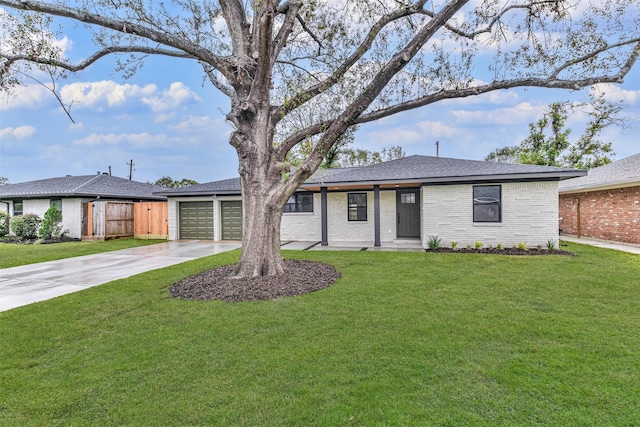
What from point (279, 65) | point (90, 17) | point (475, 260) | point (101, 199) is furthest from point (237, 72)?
point (101, 199)

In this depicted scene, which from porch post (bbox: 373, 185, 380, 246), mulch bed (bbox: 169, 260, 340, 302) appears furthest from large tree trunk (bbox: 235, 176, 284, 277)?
porch post (bbox: 373, 185, 380, 246)

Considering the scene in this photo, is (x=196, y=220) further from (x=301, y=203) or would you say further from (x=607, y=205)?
(x=607, y=205)

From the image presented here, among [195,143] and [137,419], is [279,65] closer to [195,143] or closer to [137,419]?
[137,419]

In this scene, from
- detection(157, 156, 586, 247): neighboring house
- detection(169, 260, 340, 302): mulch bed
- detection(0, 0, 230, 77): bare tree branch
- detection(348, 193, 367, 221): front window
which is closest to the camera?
detection(0, 0, 230, 77): bare tree branch

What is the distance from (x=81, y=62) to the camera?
6875 millimetres

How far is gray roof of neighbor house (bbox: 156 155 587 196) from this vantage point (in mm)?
10734

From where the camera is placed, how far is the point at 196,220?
52.6 feet

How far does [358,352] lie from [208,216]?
44.9 feet

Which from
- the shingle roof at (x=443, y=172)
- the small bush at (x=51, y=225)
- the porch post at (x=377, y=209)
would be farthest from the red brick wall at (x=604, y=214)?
the small bush at (x=51, y=225)

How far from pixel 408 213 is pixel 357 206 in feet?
7.20

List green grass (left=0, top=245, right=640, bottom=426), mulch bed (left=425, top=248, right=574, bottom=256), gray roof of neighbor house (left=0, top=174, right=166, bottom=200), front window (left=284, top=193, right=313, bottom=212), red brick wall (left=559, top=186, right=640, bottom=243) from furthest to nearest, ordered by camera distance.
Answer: gray roof of neighbor house (left=0, top=174, right=166, bottom=200), front window (left=284, top=193, right=313, bottom=212), red brick wall (left=559, top=186, right=640, bottom=243), mulch bed (left=425, top=248, right=574, bottom=256), green grass (left=0, top=245, right=640, bottom=426)

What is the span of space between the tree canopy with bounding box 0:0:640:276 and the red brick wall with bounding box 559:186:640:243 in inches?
324

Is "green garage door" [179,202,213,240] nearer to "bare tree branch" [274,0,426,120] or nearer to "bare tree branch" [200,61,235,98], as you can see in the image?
"bare tree branch" [200,61,235,98]

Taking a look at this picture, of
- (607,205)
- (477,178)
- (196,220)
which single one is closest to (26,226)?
Answer: (196,220)
